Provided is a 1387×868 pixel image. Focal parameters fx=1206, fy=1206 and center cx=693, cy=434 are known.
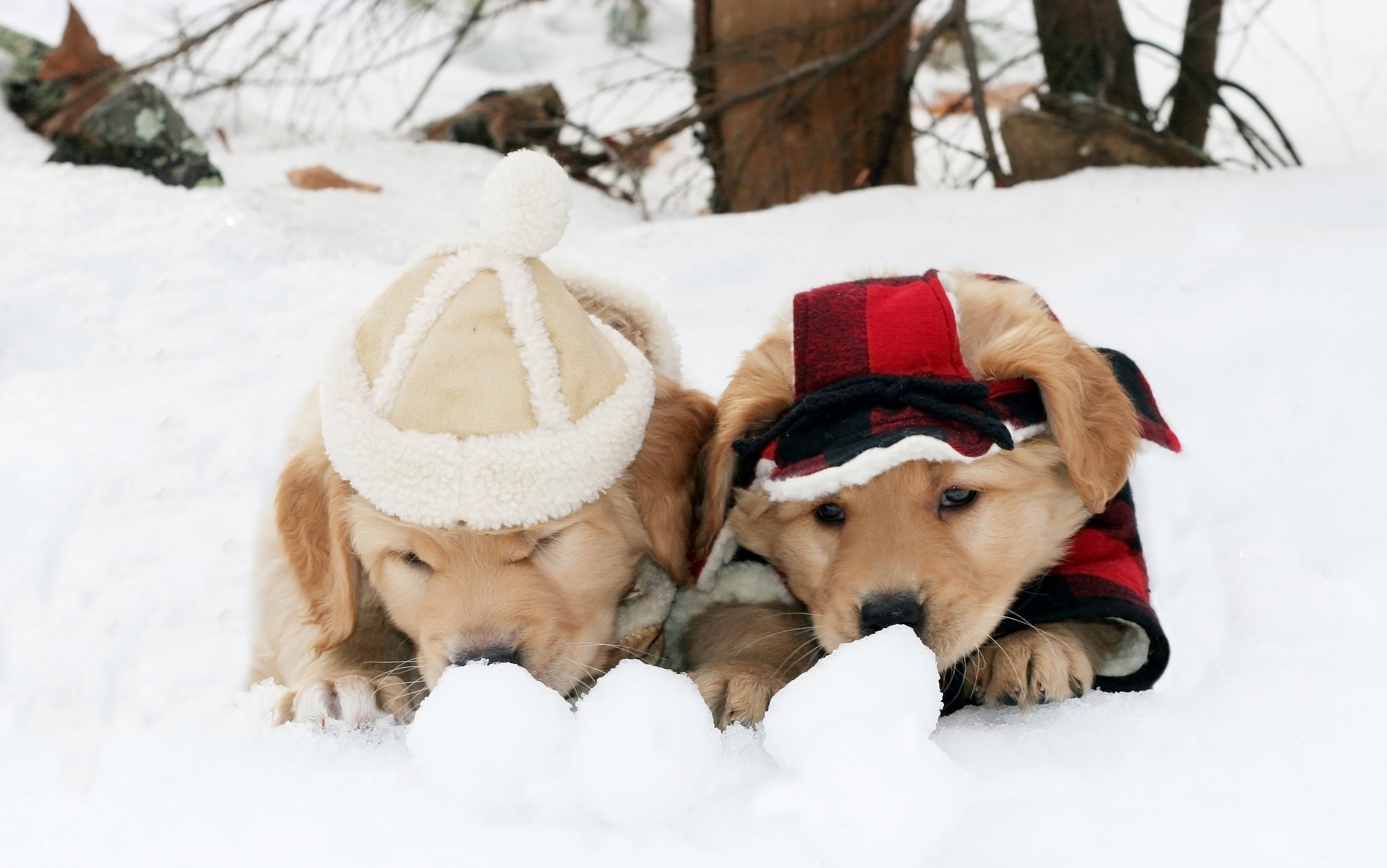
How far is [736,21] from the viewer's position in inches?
207

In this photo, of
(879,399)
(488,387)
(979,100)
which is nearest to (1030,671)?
(879,399)

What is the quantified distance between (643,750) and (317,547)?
0.95 metres

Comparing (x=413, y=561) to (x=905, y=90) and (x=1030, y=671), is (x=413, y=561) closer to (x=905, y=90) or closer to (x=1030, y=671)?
(x=1030, y=671)

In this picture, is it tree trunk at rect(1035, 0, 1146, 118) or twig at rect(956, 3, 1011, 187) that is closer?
twig at rect(956, 3, 1011, 187)

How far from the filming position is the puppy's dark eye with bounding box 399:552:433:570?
218 centimetres

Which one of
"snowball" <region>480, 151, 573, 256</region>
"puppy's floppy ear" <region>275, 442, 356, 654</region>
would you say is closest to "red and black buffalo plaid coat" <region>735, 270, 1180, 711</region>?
"snowball" <region>480, 151, 573, 256</region>

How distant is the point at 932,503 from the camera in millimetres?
2127

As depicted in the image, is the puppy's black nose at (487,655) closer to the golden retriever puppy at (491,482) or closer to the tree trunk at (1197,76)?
the golden retriever puppy at (491,482)

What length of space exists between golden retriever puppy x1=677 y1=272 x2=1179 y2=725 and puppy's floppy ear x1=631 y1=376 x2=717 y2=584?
5cm

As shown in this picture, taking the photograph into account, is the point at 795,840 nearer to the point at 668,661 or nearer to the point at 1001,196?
the point at 668,661

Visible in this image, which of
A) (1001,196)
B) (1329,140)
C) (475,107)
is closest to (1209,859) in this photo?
(1001,196)

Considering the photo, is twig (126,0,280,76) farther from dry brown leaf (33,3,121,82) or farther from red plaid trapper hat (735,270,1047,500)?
red plaid trapper hat (735,270,1047,500)

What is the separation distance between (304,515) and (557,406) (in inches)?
24.6

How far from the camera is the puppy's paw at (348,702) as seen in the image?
2.18 metres
